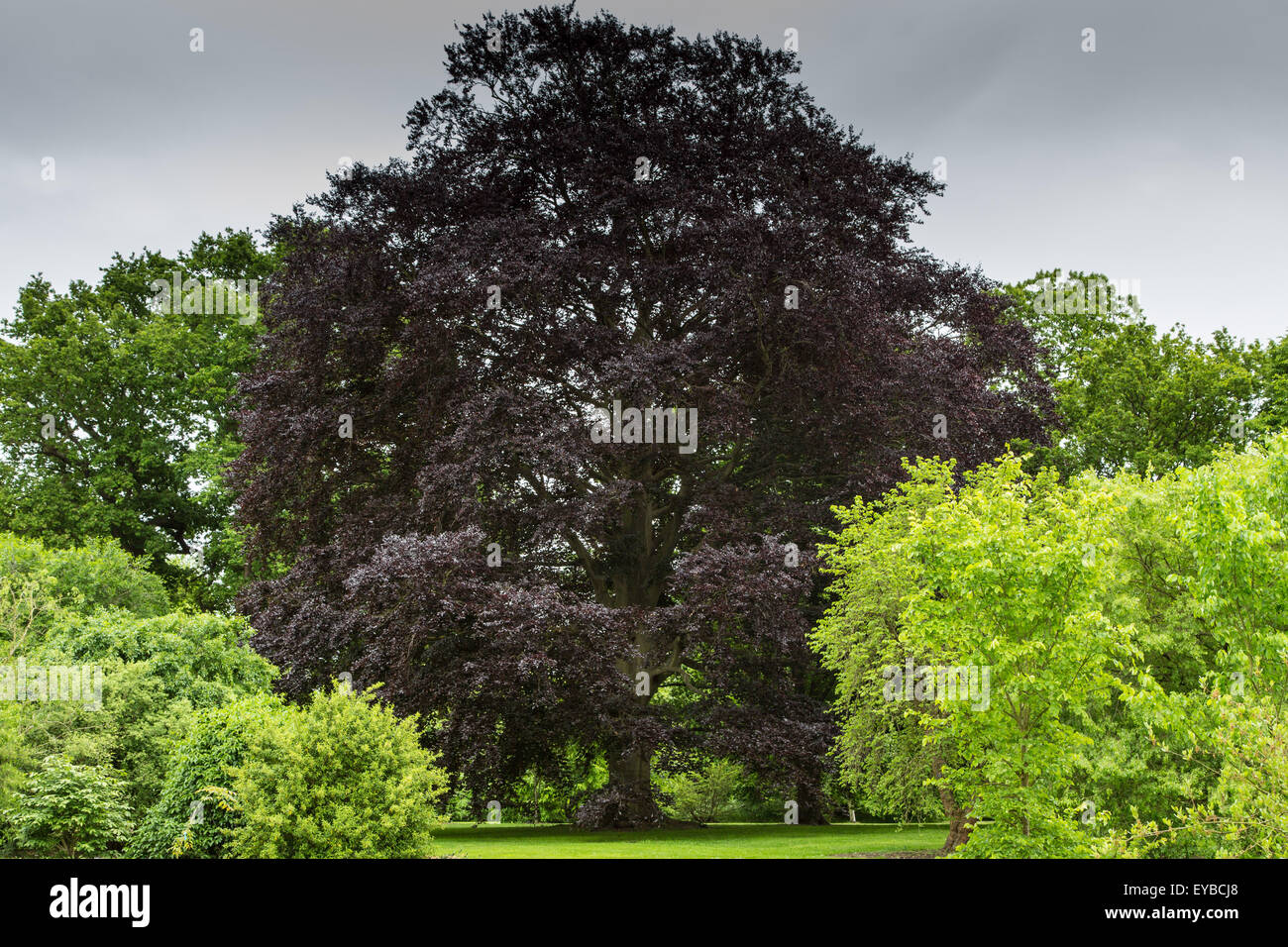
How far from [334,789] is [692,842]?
7.79 meters

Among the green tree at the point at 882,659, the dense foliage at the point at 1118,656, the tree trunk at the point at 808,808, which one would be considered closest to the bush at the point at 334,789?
the dense foliage at the point at 1118,656

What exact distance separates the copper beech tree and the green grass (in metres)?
0.99

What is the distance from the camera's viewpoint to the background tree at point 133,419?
32.8m

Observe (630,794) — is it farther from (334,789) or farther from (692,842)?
(334,789)

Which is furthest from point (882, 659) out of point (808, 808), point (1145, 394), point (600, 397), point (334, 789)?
point (1145, 394)

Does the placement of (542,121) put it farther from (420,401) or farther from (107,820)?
(107,820)

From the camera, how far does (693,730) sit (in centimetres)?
2025

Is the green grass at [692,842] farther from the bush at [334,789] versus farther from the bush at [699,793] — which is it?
the bush at [699,793]

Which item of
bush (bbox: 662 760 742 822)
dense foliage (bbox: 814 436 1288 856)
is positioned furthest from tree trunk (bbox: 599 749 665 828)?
bush (bbox: 662 760 742 822)

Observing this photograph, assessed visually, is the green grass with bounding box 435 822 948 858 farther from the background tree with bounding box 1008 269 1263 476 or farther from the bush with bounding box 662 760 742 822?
the background tree with bounding box 1008 269 1263 476

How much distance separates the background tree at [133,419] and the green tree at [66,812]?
19.1m

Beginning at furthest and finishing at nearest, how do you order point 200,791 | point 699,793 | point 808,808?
point 699,793 → point 808,808 → point 200,791

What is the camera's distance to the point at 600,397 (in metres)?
21.2
